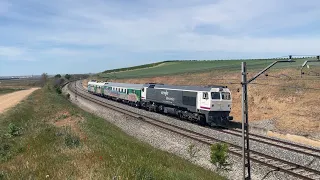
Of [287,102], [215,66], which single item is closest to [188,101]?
[287,102]

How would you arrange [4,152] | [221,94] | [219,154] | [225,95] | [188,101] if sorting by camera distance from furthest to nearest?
[188,101] → [225,95] → [221,94] → [219,154] → [4,152]

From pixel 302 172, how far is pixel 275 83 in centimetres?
2660

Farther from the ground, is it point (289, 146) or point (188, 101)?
point (188, 101)

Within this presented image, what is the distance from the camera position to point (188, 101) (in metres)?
34.8

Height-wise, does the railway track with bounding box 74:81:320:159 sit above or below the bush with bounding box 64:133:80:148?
below

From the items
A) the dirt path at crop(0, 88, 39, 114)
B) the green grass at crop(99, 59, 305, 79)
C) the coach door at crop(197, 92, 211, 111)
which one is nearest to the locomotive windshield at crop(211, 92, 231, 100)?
the coach door at crop(197, 92, 211, 111)

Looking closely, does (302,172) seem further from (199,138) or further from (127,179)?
(127,179)

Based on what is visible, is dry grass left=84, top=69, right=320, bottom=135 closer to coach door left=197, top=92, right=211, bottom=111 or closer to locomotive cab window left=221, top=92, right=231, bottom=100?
locomotive cab window left=221, top=92, right=231, bottom=100

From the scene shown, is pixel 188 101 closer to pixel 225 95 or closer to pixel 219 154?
pixel 225 95

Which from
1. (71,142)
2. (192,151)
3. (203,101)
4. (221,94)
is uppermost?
(221,94)

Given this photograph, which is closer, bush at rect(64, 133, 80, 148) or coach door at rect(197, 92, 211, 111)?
bush at rect(64, 133, 80, 148)

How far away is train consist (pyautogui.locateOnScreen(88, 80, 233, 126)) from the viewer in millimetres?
31359

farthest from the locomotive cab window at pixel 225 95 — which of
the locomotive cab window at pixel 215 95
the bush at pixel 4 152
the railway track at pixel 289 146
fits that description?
the bush at pixel 4 152

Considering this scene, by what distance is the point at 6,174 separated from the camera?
11273 mm
